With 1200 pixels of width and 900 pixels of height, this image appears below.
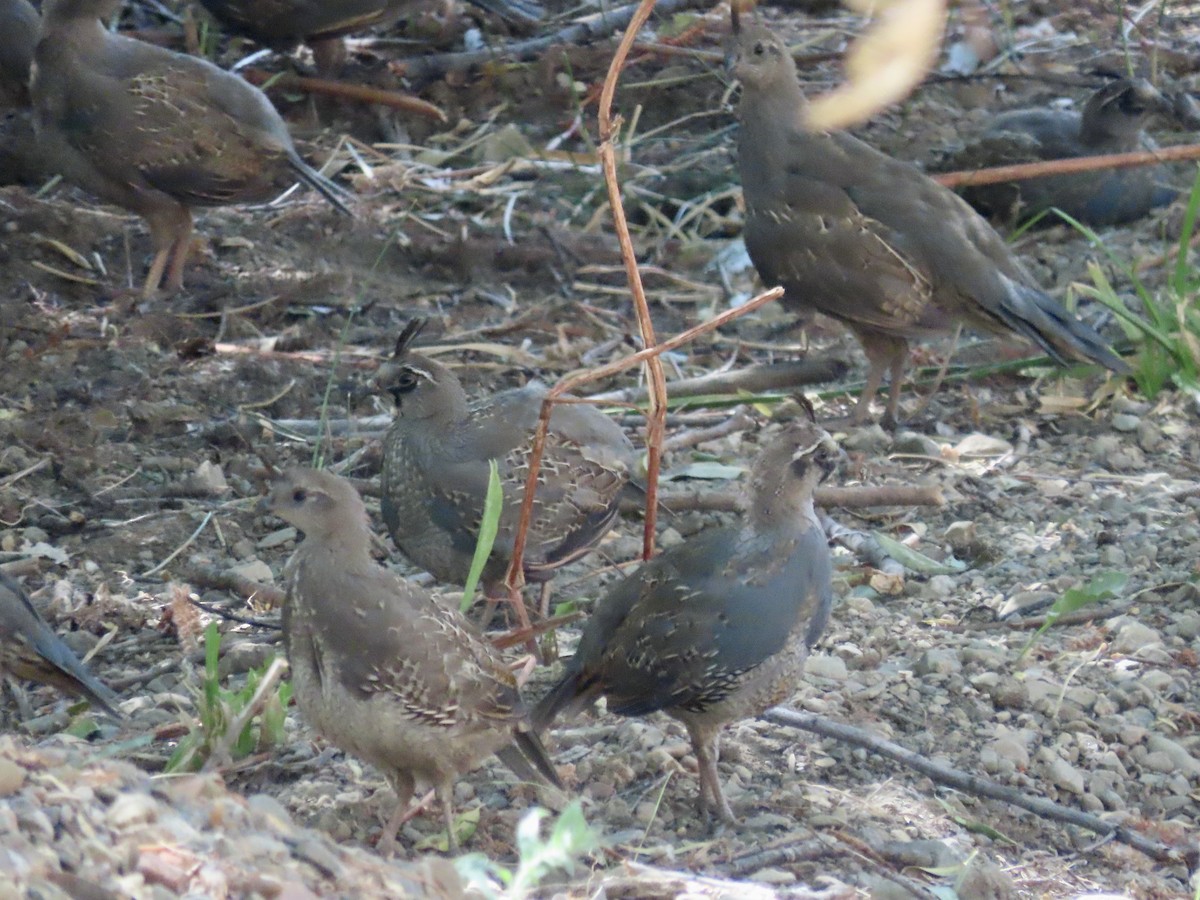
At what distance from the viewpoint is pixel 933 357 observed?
766 cm

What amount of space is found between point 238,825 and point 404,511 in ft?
7.86

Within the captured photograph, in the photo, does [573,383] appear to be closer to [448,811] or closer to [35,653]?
[448,811]

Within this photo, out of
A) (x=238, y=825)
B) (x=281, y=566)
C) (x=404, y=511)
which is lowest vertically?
(x=281, y=566)

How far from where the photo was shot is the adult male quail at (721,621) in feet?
13.5

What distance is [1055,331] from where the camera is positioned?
6.83m

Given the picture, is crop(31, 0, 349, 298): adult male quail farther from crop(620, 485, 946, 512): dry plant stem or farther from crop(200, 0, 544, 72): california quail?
crop(620, 485, 946, 512): dry plant stem

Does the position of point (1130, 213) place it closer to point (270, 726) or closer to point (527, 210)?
point (527, 210)

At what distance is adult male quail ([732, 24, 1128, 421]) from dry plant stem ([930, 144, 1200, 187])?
0.75 m

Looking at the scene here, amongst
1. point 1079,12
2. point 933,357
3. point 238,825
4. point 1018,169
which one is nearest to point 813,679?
point 238,825

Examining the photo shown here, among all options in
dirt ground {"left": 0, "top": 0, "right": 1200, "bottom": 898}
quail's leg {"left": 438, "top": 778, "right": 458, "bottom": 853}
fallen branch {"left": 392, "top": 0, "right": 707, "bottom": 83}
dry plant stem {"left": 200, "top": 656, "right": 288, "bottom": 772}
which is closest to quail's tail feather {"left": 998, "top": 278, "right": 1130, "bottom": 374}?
dirt ground {"left": 0, "top": 0, "right": 1200, "bottom": 898}

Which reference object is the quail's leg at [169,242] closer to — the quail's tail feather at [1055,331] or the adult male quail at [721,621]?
the quail's tail feather at [1055,331]

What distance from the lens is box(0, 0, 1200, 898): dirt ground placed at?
401 centimetres

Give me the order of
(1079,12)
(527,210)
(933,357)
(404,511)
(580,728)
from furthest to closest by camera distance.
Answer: (1079,12)
(527,210)
(933,357)
(404,511)
(580,728)

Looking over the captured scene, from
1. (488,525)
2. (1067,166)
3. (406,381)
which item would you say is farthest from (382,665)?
(1067,166)
